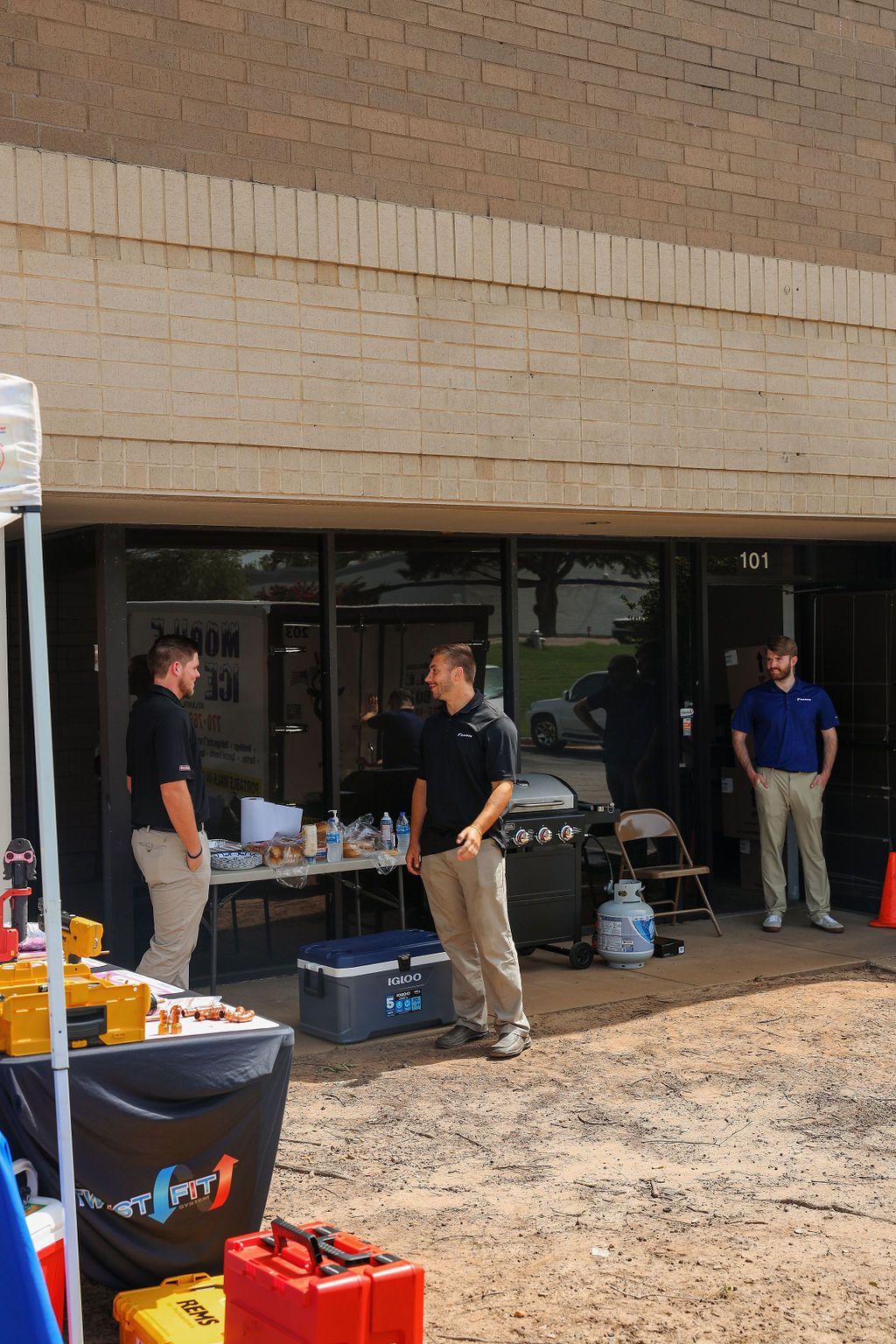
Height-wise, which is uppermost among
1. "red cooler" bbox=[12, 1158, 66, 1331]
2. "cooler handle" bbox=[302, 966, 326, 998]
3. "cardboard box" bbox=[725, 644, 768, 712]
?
"cardboard box" bbox=[725, 644, 768, 712]

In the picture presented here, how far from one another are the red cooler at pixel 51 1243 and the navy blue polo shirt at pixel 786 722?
6719 mm

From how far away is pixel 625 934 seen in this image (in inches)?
341

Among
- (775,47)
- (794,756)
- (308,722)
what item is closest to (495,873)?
(308,722)

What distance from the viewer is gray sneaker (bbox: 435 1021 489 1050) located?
23.2ft

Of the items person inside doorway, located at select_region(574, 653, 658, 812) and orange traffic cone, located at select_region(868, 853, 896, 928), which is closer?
orange traffic cone, located at select_region(868, 853, 896, 928)

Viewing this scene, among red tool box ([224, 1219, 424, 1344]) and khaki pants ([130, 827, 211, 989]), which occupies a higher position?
khaki pants ([130, 827, 211, 989])

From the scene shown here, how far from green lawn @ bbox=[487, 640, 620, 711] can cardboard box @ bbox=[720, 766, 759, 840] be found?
4.38ft

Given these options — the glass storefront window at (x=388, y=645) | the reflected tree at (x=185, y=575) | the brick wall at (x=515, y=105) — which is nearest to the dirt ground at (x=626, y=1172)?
the glass storefront window at (x=388, y=645)

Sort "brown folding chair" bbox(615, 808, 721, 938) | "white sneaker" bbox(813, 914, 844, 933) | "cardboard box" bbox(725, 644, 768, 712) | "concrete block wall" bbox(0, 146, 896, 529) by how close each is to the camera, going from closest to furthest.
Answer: "concrete block wall" bbox(0, 146, 896, 529), "brown folding chair" bbox(615, 808, 721, 938), "white sneaker" bbox(813, 914, 844, 933), "cardboard box" bbox(725, 644, 768, 712)

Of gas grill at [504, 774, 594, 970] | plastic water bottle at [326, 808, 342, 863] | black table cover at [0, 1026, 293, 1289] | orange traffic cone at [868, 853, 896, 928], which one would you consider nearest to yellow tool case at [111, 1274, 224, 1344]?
black table cover at [0, 1026, 293, 1289]

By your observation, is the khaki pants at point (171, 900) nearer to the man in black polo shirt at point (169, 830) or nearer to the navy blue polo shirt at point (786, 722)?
the man in black polo shirt at point (169, 830)

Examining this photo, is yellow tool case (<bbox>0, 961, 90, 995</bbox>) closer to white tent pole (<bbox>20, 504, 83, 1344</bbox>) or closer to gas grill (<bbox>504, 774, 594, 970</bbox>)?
white tent pole (<bbox>20, 504, 83, 1344</bbox>)

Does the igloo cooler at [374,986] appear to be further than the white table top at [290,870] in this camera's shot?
No

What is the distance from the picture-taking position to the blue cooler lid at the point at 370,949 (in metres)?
7.14
